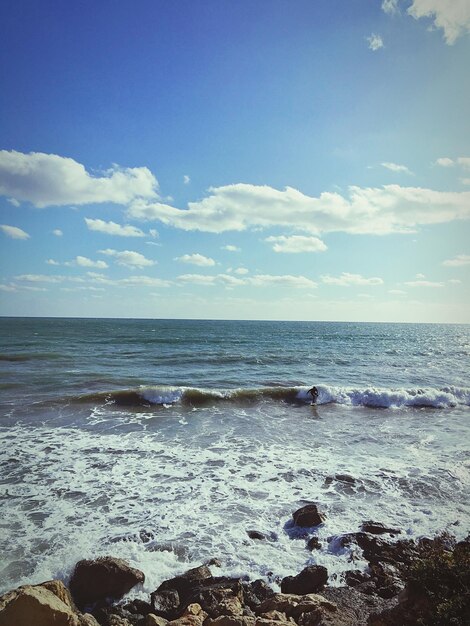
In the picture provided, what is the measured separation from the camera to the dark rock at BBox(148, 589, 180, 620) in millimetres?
5590

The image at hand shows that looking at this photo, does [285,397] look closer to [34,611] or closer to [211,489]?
[211,489]

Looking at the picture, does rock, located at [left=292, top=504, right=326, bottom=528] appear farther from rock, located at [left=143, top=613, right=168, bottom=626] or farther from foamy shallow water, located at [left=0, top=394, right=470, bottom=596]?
rock, located at [left=143, top=613, right=168, bottom=626]

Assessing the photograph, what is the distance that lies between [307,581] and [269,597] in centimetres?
79

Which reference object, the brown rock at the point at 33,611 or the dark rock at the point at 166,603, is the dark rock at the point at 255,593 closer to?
the dark rock at the point at 166,603

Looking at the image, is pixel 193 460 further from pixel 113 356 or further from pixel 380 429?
pixel 113 356

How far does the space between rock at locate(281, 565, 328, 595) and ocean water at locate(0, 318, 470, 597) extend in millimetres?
223

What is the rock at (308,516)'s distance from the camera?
8.00 metres

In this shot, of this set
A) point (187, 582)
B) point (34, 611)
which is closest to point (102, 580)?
point (187, 582)

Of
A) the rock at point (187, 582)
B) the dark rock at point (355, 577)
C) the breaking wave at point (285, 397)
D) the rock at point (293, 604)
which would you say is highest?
the rock at point (293, 604)

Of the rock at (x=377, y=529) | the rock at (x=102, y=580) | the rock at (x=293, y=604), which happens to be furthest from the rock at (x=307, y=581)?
the rock at (x=102, y=580)

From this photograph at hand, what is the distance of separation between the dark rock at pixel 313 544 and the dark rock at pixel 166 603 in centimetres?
289

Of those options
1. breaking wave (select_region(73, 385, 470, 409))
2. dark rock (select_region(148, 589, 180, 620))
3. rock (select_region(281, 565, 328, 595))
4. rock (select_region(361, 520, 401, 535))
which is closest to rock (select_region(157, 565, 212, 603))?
dark rock (select_region(148, 589, 180, 620))

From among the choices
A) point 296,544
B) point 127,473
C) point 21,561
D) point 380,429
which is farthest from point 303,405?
point 21,561

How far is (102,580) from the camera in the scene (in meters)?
6.03
